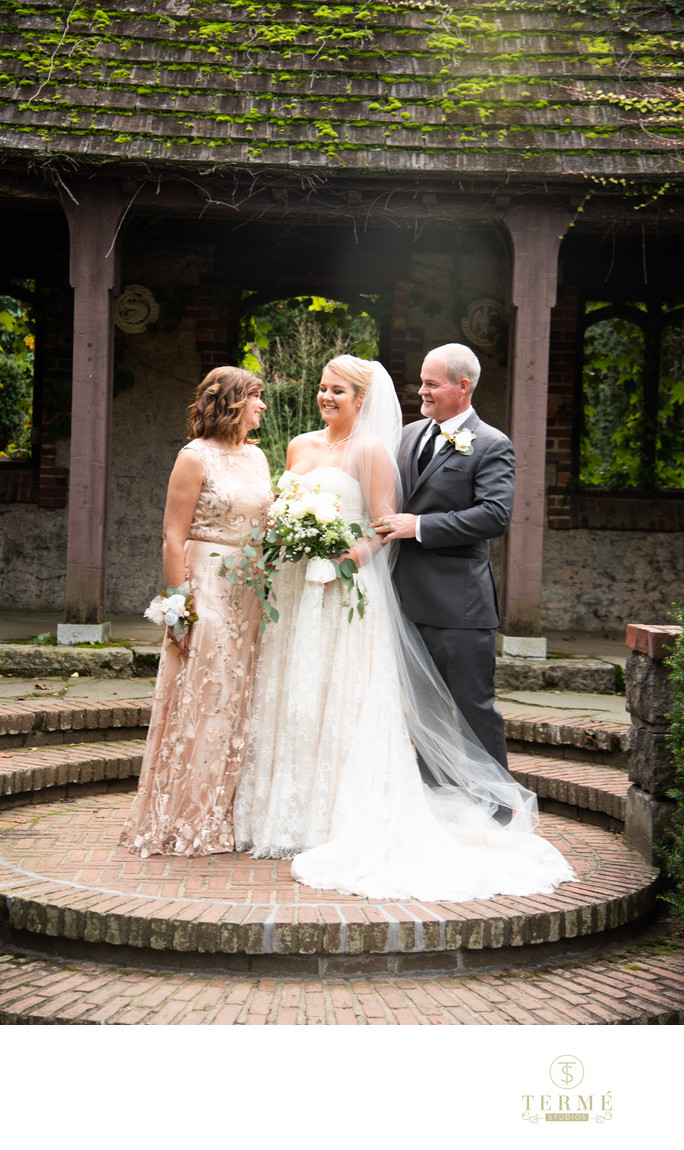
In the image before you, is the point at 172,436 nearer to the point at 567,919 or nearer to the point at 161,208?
the point at 161,208

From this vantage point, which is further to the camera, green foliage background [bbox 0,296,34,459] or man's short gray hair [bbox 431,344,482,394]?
green foliage background [bbox 0,296,34,459]

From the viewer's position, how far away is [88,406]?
694 centimetres

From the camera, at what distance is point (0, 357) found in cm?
1179

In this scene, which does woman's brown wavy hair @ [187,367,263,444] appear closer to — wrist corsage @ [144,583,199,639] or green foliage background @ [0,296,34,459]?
wrist corsage @ [144,583,199,639]

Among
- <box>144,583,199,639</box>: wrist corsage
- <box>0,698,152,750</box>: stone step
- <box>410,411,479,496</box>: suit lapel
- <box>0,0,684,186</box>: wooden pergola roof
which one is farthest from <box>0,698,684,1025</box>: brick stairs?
<box>0,0,684,186</box>: wooden pergola roof

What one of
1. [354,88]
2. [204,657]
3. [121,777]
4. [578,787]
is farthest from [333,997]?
[354,88]

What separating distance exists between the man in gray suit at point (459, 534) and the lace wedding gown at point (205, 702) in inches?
25.9

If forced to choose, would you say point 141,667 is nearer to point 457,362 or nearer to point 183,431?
point 183,431

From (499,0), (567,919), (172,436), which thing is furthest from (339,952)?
(499,0)

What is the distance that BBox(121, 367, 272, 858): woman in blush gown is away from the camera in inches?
162

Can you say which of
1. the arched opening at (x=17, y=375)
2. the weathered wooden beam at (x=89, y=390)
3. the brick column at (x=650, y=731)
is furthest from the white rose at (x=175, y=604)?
the arched opening at (x=17, y=375)

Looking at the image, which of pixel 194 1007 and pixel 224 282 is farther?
pixel 224 282

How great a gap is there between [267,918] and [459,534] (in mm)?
1608

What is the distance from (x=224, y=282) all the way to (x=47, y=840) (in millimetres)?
5949
